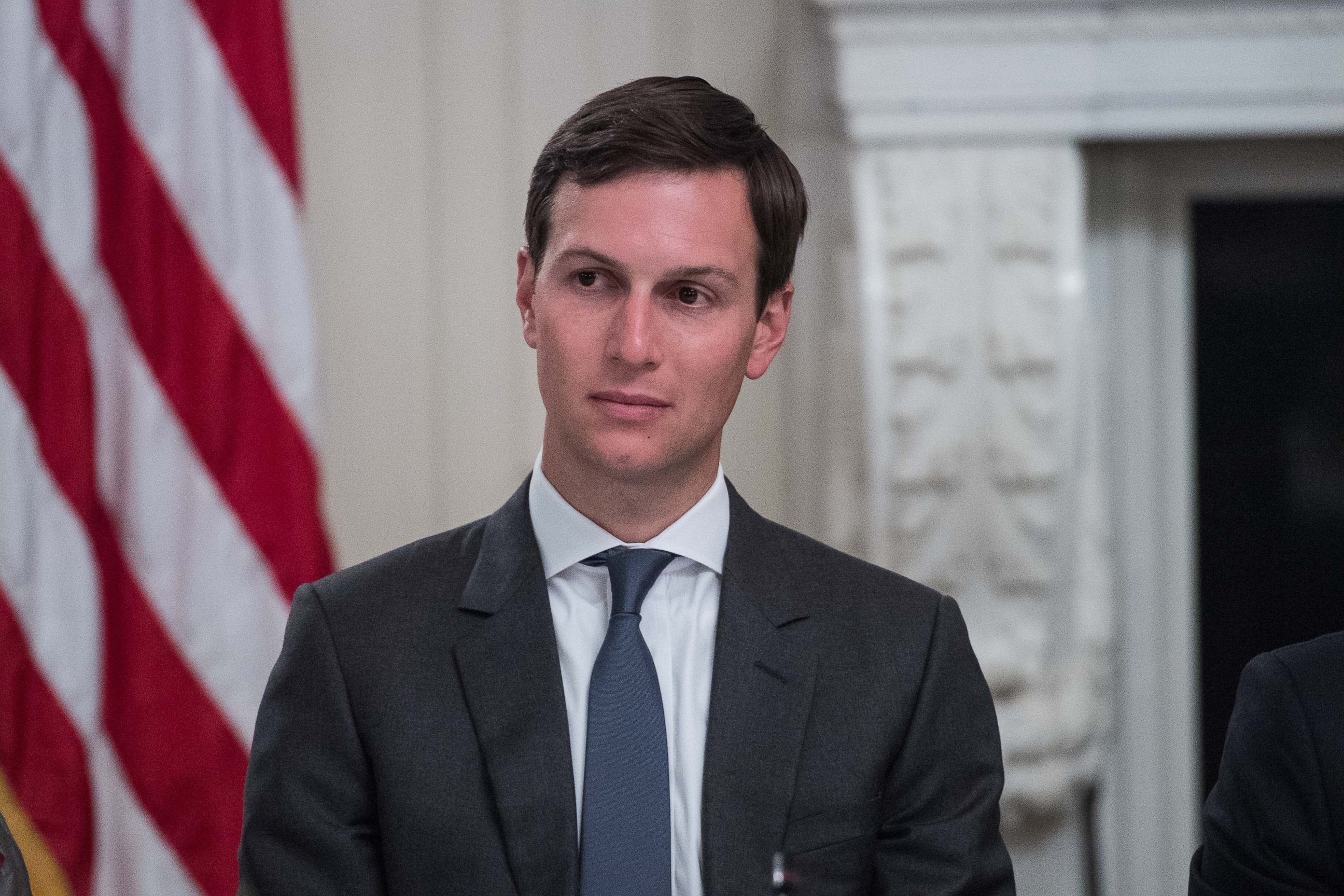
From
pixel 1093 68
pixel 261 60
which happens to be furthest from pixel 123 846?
pixel 1093 68

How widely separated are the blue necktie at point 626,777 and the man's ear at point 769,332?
25cm

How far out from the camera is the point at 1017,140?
1920mm

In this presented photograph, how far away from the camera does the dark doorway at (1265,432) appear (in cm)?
212

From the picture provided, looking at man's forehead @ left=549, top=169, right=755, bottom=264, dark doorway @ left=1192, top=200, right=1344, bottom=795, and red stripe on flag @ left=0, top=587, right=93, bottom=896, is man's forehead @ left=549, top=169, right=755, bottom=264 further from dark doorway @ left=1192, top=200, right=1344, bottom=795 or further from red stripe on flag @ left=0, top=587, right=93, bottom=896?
dark doorway @ left=1192, top=200, right=1344, bottom=795

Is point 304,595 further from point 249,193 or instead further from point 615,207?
point 249,193

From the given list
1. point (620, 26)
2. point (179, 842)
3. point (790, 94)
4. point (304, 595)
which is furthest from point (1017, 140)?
point (179, 842)

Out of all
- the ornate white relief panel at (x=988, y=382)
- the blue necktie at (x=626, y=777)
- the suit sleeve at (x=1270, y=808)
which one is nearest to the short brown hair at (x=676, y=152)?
the blue necktie at (x=626, y=777)

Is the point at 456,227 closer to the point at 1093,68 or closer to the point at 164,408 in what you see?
the point at 164,408

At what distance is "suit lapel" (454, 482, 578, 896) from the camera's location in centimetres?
110

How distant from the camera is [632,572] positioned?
3.89 feet

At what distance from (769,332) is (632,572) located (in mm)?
255

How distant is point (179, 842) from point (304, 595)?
93 centimetres

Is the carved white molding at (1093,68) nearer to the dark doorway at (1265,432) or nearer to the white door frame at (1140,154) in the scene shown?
the white door frame at (1140,154)

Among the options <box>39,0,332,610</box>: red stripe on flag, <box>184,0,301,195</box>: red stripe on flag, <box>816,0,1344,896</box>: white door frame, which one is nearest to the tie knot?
<box>816,0,1344,896</box>: white door frame
